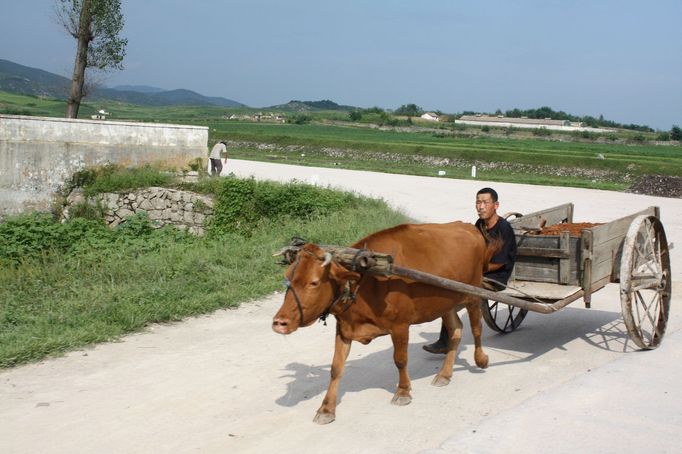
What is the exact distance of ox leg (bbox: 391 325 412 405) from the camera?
636 centimetres

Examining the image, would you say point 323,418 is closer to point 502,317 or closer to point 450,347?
point 450,347

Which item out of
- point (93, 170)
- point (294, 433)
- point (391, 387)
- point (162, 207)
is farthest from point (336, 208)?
point (294, 433)

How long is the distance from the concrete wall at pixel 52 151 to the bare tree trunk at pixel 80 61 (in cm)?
763

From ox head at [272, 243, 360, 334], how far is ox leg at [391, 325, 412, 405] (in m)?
0.79

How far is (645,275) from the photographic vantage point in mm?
8227

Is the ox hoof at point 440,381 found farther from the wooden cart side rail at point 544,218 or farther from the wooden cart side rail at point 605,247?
the wooden cart side rail at point 544,218

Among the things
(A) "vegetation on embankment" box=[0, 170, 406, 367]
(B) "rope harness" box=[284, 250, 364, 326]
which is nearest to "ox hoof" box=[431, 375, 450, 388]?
(B) "rope harness" box=[284, 250, 364, 326]

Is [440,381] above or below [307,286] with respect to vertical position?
below

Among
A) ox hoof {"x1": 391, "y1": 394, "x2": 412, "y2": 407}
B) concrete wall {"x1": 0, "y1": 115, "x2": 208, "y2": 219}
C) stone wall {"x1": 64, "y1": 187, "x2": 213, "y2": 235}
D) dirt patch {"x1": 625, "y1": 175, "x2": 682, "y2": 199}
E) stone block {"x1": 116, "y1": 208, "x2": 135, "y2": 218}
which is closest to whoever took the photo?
ox hoof {"x1": 391, "y1": 394, "x2": 412, "y2": 407}

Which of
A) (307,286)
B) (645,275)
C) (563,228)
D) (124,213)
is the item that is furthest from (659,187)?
(307,286)

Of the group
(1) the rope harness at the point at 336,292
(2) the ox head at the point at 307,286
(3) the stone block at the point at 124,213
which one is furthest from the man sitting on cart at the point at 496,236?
(3) the stone block at the point at 124,213

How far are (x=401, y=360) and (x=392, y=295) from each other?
59cm

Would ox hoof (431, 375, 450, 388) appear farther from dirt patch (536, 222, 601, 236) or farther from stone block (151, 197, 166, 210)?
stone block (151, 197, 166, 210)

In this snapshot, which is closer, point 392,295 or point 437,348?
point 392,295
